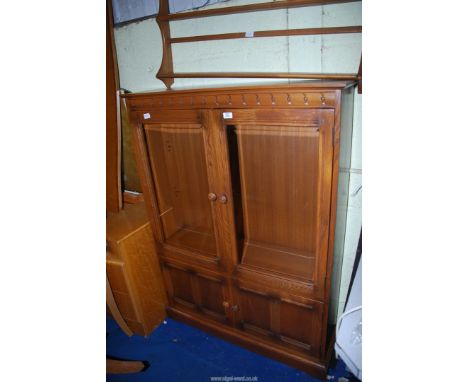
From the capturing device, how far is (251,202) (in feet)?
4.99

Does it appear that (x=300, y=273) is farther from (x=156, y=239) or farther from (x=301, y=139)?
(x=156, y=239)

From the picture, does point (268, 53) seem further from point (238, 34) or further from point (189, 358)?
point (189, 358)

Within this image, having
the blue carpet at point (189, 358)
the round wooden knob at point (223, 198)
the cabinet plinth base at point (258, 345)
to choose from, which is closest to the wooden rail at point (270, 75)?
the round wooden knob at point (223, 198)

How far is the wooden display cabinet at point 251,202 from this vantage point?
113 cm

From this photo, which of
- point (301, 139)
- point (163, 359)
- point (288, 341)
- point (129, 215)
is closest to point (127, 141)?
point (129, 215)

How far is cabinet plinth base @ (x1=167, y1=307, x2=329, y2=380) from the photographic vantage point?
1570 millimetres

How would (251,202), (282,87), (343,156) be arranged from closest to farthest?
(282,87)
(343,156)
(251,202)

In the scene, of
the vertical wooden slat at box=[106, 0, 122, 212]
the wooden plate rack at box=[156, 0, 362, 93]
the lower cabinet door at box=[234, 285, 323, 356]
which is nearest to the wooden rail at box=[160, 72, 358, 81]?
the wooden plate rack at box=[156, 0, 362, 93]

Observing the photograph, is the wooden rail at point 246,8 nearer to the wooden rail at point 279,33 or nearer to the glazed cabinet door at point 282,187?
the wooden rail at point 279,33

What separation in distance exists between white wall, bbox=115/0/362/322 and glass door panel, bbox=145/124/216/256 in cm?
41

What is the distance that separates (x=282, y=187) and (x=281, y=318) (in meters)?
0.75

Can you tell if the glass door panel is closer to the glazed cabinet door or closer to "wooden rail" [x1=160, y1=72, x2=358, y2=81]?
the glazed cabinet door

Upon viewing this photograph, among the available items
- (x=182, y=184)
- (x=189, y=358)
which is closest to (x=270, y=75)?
(x=182, y=184)

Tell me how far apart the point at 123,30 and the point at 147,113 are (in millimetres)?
823
